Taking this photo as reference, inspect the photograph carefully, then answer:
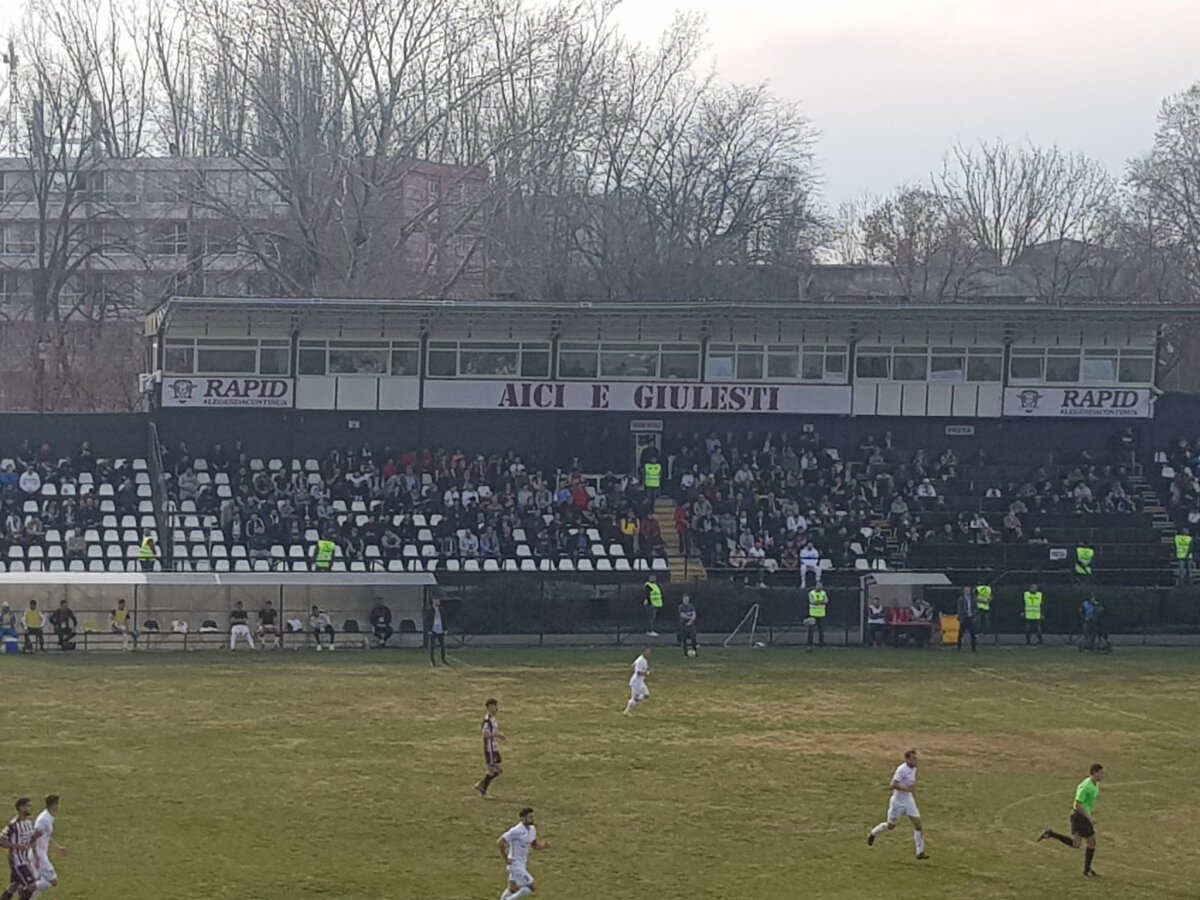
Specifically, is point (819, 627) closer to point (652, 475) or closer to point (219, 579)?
point (652, 475)

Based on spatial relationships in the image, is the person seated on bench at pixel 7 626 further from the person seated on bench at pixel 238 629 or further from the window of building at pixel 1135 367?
the window of building at pixel 1135 367

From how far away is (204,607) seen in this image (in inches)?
1795

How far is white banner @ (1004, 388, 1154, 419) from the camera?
209 ft

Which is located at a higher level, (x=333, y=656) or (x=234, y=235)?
(x=234, y=235)

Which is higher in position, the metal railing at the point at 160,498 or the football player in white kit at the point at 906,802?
the metal railing at the point at 160,498

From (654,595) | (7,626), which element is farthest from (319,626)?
(654,595)

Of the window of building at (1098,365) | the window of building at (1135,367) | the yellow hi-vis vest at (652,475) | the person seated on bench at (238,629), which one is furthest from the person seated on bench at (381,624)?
the window of building at (1135,367)

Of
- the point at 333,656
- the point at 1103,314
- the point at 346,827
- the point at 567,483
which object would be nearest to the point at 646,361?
the point at 567,483

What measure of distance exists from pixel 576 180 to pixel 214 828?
67368 millimetres

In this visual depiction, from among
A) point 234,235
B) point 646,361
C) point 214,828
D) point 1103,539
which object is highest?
point 234,235

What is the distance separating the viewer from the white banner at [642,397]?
201 ft

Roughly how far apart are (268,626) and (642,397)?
66.2 ft

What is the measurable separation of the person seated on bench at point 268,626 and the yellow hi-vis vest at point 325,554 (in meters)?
5.00

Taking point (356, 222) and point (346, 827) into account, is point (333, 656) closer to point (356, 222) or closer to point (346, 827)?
point (346, 827)
